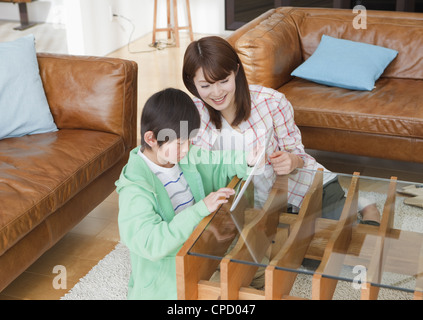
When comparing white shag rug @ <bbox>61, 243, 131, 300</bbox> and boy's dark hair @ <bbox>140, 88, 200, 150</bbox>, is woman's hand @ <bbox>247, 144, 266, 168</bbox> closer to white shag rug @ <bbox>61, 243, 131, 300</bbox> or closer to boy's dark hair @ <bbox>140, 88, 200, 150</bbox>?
boy's dark hair @ <bbox>140, 88, 200, 150</bbox>

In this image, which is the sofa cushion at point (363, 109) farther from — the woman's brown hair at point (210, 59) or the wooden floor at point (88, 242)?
the woman's brown hair at point (210, 59)

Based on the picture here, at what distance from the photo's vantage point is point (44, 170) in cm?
188

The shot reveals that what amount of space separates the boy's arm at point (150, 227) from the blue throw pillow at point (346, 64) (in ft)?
4.79

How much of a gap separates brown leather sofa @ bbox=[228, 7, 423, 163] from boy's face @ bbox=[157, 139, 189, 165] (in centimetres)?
115

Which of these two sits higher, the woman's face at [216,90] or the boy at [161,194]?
the woman's face at [216,90]

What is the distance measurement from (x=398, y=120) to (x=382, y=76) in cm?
51

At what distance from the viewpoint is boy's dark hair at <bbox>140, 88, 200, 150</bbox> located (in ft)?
4.69

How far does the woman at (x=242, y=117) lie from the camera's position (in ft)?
5.22

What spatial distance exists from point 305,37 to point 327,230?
1.71 meters

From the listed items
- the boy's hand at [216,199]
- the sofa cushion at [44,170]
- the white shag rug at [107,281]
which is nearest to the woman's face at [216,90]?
the boy's hand at [216,199]

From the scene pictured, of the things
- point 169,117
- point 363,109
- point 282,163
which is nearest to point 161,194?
point 169,117

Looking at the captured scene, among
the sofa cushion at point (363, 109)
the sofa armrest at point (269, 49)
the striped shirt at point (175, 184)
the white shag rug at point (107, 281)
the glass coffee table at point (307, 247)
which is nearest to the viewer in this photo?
the glass coffee table at point (307, 247)

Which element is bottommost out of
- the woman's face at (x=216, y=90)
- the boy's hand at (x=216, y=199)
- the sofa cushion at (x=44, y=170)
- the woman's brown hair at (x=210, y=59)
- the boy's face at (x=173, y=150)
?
the sofa cushion at (x=44, y=170)

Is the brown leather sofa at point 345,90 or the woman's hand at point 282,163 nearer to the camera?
the woman's hand at point 282,163
